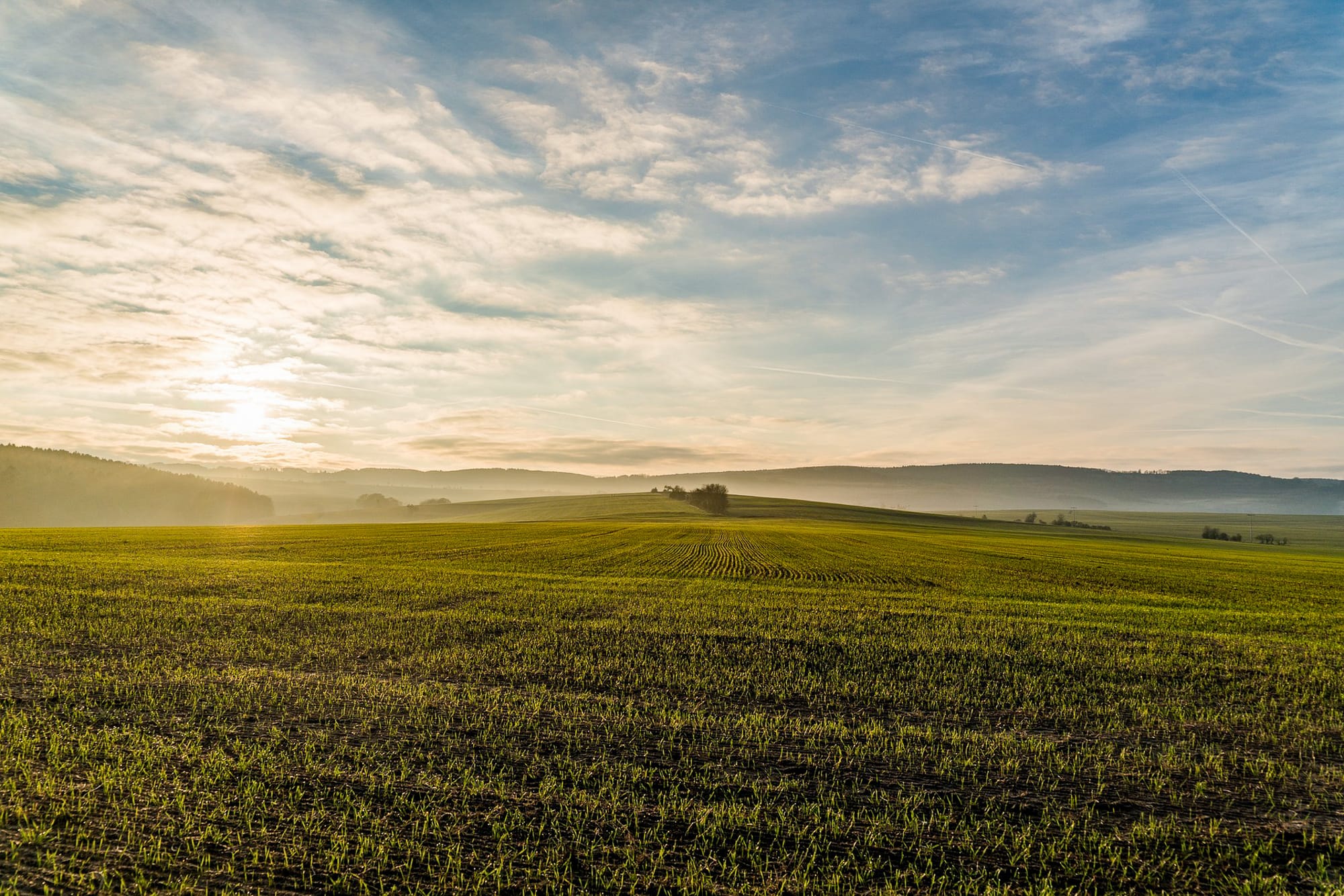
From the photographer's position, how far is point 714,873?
23.2 feet

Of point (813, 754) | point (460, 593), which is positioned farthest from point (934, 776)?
point (460, 593)

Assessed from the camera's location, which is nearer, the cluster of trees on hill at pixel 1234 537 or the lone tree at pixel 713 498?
the cluster of trees on hill at pixel 1234 537

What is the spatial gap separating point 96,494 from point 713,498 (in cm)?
17759

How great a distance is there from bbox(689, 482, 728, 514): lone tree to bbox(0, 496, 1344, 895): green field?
11603 centimetres

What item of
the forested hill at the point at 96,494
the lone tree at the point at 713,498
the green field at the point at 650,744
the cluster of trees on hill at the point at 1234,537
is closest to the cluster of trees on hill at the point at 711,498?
the lone tree at the point at 713,498

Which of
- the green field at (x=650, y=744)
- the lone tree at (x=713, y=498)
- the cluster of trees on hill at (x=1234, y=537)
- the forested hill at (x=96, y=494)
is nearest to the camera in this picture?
the green field at (x=650, y=744)

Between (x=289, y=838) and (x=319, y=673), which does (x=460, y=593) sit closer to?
(x=319, y=673)

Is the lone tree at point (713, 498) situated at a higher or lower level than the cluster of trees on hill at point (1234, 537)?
higher

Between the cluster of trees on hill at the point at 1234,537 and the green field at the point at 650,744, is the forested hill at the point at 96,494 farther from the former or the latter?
the cluster of trees on hill at the point at 1234,537

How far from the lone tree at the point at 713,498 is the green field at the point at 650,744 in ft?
381

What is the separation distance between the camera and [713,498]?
5714 inches

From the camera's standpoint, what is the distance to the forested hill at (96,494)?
176 meters

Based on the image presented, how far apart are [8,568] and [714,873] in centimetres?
4286

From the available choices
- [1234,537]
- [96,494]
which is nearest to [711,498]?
[1234,537]
